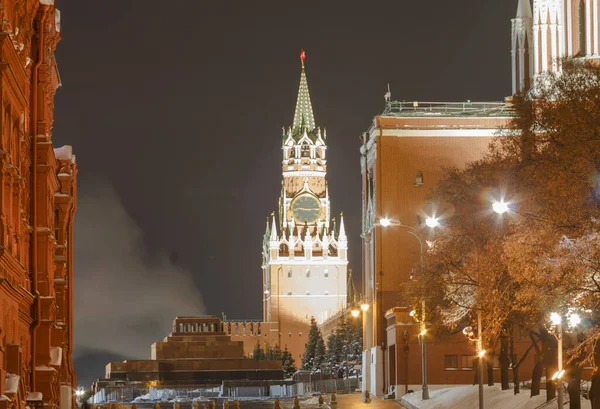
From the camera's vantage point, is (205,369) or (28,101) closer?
(28,101)

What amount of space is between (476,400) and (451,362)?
2122 cm

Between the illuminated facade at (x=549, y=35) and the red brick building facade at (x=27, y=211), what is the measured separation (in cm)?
4960

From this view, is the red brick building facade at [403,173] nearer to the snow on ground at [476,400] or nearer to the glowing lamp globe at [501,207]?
the snow on ground at [476,400]

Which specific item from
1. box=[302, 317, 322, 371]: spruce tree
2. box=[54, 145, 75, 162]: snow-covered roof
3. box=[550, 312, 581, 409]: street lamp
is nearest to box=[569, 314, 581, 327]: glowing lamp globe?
box=[550, 312, 581, 409]: street lamp

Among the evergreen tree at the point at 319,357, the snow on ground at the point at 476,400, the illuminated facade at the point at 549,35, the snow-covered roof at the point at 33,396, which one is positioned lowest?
the snow on ground at the point at 476,400

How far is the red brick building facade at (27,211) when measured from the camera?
69.9 ft

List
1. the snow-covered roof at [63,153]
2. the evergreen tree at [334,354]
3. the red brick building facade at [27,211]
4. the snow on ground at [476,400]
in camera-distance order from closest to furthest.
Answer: the red brick building facade at [27,211] < the snow-covered roof at [63,153] < the snow on ground at [476,400] < the evergreen tree at [334,354]

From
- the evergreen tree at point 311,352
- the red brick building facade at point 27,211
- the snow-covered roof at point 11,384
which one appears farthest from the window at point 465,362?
the evergreen tree at point 311,352

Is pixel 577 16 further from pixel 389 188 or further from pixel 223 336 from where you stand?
pixel 223 336

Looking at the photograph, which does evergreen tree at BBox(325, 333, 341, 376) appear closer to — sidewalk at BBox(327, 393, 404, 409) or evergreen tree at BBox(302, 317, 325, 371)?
evergreen tree at BBox(302, 317, 325, 371)

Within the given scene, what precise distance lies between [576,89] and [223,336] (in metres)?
95.6

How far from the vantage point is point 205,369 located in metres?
121

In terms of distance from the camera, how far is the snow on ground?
46.6 m

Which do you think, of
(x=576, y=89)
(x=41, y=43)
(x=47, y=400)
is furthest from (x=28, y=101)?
(x=576, y=89)
